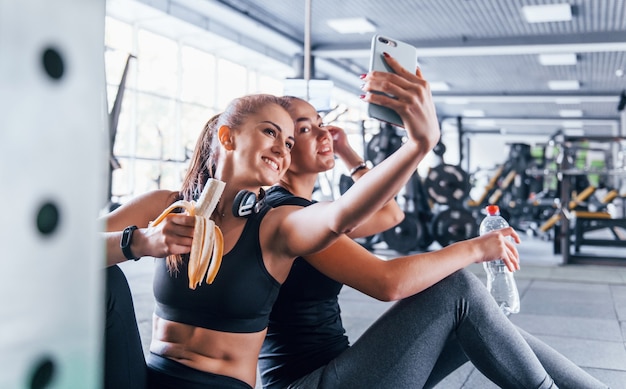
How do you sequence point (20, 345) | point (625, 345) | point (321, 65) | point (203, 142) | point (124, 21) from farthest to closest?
point (321, 65) < point (124, 21) < point (625, 345) < point (203, 142) < point (20, 345)

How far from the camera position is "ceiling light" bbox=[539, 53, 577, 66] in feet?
35.9

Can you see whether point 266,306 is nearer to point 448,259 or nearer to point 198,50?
point 448,259

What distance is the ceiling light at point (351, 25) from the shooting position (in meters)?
9.12

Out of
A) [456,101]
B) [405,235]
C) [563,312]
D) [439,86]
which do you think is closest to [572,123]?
[456,101]

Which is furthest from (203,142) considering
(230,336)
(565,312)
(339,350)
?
(565,312)

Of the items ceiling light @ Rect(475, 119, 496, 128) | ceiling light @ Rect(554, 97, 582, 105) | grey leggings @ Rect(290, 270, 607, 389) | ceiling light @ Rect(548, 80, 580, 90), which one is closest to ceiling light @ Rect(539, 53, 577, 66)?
ceiling light @ Rect(548, 80, 580, 90)

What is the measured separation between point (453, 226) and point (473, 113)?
1245 centimetres

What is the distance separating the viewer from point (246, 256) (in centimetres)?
131

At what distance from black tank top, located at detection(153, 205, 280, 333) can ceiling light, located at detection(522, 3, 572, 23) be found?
7853mm

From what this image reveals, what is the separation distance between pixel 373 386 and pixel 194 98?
9.59 meters

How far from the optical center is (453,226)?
22.9 feet

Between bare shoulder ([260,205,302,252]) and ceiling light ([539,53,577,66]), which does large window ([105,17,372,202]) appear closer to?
ceiling light ([539,53,577,66])

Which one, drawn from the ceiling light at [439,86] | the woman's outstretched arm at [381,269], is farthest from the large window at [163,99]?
the woman's outstretched arm at [381,269]

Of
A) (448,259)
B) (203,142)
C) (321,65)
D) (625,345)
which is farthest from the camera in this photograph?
(321,65)
